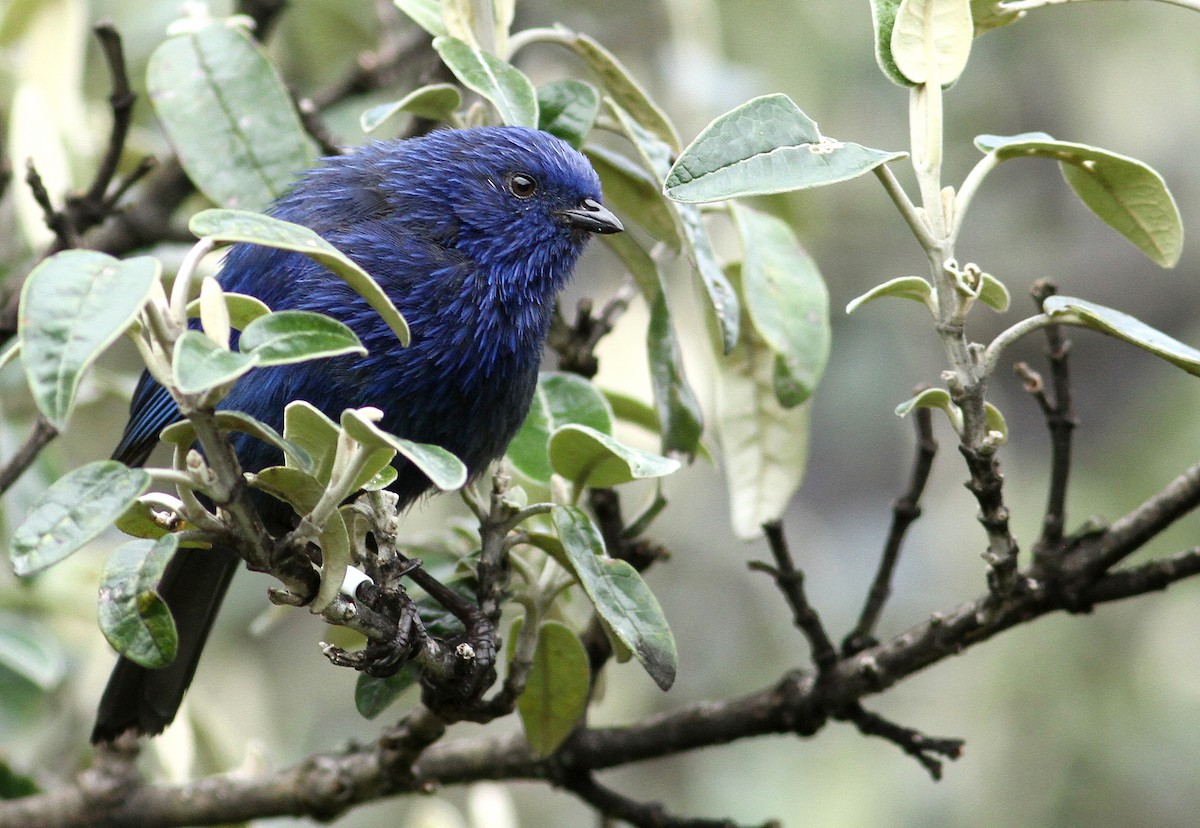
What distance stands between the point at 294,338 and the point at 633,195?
1.42 metres

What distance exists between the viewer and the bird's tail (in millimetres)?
3104

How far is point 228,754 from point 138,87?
1.87 meters

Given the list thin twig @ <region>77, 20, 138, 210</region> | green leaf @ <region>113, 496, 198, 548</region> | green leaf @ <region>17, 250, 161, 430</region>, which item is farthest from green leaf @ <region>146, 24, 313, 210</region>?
green leaf @ <region>17, 250, 161, 430</region>

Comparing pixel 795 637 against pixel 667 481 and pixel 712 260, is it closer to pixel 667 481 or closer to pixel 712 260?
pixel 667 481

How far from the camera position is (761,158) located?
1944 mm

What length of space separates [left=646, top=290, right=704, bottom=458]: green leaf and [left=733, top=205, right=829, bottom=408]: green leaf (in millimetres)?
174

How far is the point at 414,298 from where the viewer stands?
2811mm

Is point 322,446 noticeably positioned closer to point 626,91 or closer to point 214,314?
point 214,314

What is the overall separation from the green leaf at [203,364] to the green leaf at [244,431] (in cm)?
14

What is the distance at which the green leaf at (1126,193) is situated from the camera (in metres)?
2.14

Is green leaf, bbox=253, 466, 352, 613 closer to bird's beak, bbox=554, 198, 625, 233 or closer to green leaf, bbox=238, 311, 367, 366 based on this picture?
green leaf, bbox=238, 311, 367, 366

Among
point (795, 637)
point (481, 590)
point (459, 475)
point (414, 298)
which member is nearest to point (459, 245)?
point (414, 298)

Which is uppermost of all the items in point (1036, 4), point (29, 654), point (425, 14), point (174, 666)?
point (1036, 4)

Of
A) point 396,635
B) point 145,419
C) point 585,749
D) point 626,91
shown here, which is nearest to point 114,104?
point 145,419
